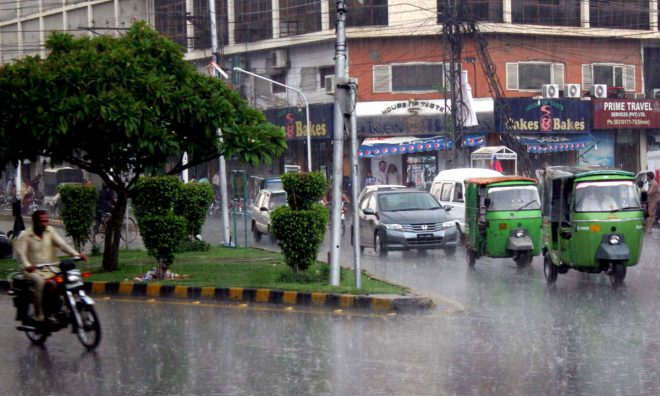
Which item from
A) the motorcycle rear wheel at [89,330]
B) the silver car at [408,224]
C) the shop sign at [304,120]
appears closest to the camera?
the motorcycle rear wheel at [89,330]

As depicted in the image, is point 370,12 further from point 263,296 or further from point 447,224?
point 263,296

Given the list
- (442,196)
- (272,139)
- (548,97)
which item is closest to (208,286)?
(272,139)

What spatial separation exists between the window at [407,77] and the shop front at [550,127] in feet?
12.2

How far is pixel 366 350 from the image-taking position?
34.8 ft

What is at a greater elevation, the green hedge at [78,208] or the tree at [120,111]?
the tree at [120,111]

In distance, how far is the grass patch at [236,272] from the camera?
624 inches

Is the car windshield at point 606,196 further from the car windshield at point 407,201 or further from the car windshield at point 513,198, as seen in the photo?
the car windshield at point 407,201

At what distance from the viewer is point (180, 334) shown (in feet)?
39.2

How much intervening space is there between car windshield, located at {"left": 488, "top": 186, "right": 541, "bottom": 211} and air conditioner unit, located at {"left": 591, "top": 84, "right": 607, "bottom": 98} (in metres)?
28.0

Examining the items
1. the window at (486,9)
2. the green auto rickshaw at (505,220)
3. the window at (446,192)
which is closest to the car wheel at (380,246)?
the green auto rickshaw at (505,220)

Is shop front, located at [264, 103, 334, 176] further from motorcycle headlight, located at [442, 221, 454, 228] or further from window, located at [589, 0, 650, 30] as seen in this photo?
motorcycle headlight, located at [442, 221, 454, 228]

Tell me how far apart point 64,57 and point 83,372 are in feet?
31.5

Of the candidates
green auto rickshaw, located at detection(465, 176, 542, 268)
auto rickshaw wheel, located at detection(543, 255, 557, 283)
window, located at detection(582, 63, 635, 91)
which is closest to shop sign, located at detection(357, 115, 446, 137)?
window, located at detection(582, 63, 635, 91)

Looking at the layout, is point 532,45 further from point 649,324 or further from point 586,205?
point 649,324
